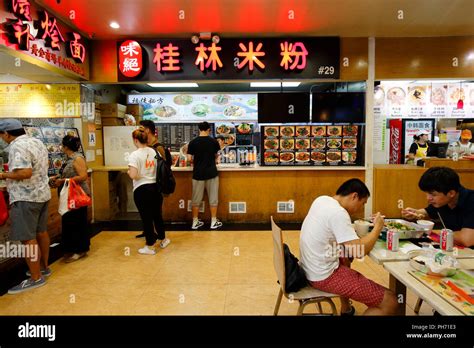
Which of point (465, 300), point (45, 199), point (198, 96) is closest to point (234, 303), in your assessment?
point (465, 300)

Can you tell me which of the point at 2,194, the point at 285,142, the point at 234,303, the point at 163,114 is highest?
the point at 163,114

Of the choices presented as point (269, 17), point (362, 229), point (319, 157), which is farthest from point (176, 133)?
point (362, 229)

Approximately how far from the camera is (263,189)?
5973 millimetres

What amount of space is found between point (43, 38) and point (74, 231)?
2.54 m

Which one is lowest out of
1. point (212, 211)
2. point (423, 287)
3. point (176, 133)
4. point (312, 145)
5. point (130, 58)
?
point (212, 211)

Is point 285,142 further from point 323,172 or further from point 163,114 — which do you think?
point 163,114

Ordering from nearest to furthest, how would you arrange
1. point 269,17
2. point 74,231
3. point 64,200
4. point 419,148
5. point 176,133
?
1. point 64,200
2. point 74,231
3. point 269,17
4. point 419,148
5. point 176,133

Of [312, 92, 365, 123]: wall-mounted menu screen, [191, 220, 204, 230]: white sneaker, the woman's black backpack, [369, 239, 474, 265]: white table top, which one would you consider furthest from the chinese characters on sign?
[369, 239, 474, 265]: white table top

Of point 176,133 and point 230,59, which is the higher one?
point 230,59

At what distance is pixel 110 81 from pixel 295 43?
3.30 metres

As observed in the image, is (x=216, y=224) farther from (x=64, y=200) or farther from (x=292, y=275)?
(x=292, y=275)

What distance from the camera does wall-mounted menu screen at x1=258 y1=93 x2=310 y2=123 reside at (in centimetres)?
595

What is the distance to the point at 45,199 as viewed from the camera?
349 centimetres
